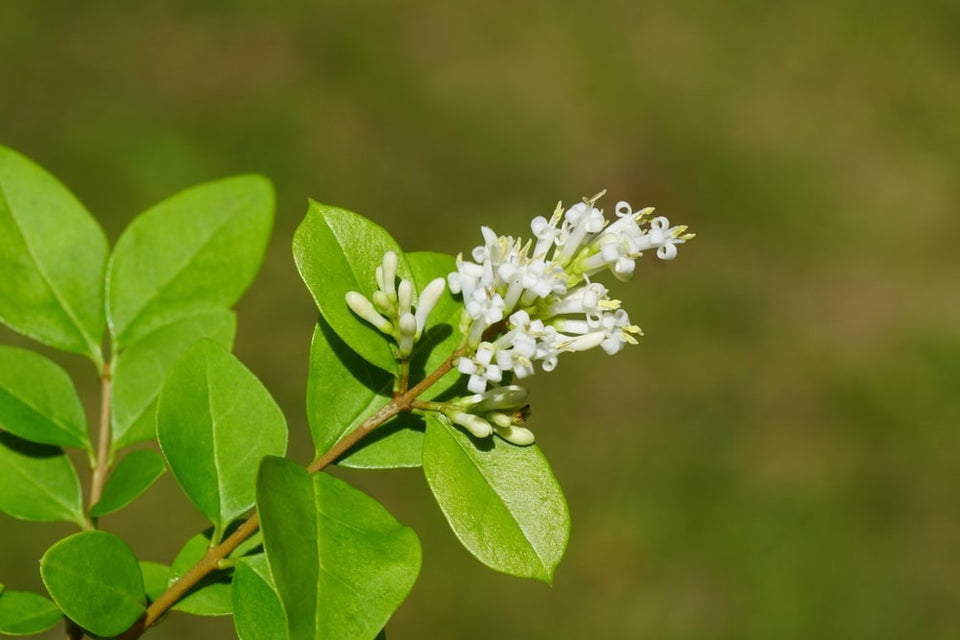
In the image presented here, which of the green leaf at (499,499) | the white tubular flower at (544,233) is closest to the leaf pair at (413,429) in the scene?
the green leaf at (499,499)

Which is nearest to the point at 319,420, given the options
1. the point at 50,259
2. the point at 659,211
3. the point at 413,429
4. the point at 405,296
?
the point at 413,429

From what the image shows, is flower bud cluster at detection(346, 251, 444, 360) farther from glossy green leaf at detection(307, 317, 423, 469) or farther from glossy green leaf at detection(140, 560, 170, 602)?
glossy green leaf at detection(140, 560, 170, 602)

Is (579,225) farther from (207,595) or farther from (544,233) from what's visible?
(207,595)

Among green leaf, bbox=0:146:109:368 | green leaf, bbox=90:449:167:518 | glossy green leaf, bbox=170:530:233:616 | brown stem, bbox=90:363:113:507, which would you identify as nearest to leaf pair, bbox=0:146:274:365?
green leaf, bbox=0:146:109:368

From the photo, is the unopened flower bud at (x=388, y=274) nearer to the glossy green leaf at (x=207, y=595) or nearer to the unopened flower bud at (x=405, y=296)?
the unopened flower bud at (x=405, y=296)

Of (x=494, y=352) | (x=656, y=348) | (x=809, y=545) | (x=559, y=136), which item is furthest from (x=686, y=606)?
(x=494, y=352)

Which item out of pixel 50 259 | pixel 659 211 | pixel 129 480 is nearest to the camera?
pixel 129 480
